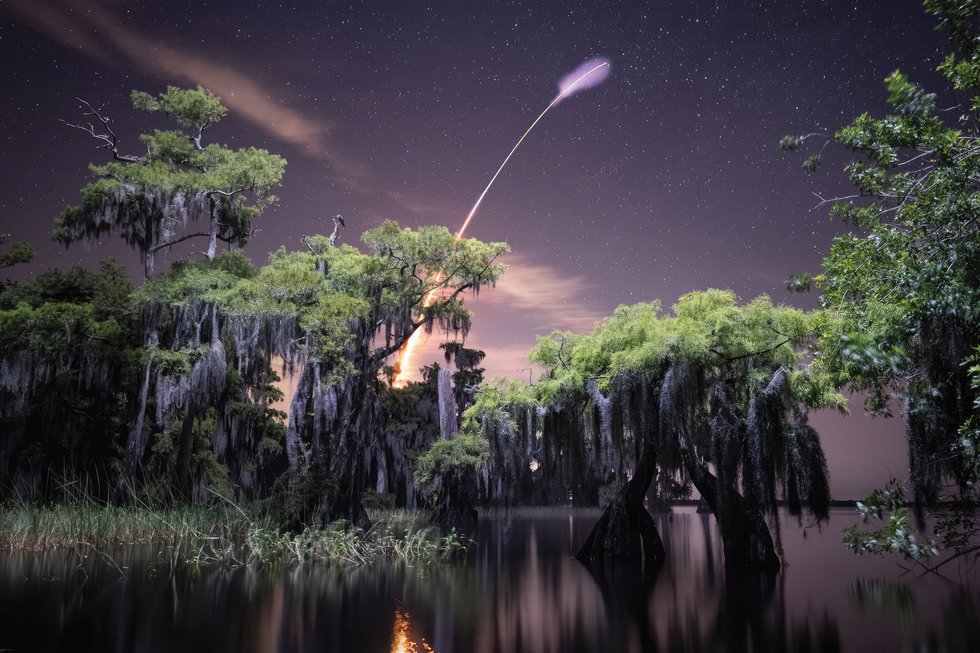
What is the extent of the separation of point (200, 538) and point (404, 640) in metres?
10.5

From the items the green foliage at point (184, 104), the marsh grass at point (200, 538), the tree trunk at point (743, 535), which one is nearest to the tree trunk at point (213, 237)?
the green foliage at point (184, 104)

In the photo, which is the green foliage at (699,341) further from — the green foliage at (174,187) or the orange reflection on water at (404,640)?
the green foliage at (174,187)

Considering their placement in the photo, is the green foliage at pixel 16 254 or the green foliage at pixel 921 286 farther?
the green foliage at pixel 16 254

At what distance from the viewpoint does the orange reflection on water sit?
306 inches

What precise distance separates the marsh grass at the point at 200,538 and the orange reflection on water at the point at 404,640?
6.64 meters

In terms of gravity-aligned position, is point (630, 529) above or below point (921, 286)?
below

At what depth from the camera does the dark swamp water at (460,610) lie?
8188mm

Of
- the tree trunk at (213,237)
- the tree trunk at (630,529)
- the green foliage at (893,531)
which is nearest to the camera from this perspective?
the green foliage at (893,531)

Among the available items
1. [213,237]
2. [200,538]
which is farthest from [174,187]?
[200,538]

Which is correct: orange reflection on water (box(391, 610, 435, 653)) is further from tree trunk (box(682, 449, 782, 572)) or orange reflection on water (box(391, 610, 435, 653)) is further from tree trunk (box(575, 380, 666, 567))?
tree trunk (box(575, 380, 666, 567))

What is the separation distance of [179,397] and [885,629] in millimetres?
18368

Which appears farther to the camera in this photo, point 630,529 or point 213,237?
point 213,237

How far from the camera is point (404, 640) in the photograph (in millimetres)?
8242

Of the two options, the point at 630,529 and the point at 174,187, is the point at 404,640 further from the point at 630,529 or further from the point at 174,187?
the point at 174,187
